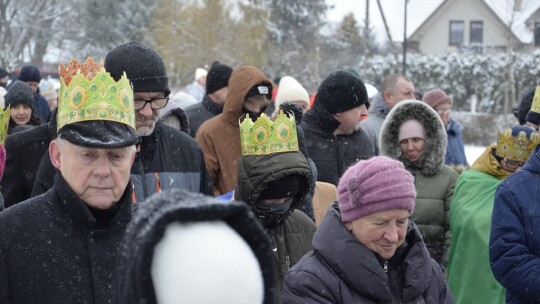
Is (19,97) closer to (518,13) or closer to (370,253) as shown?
(370,253)

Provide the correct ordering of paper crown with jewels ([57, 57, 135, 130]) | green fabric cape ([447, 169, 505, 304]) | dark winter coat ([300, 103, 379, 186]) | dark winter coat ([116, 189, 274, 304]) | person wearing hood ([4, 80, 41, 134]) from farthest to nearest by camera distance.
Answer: person wearing hood ([4, 80, 41, 134]) → dark winter coat ([300, 103, 379, 186]) → green fabric cape ([447, 169, 505, 304]) → paper crown with jewels ([57, 57, 135, 130]) → dark winter coat ([116, 189, 274, 304])

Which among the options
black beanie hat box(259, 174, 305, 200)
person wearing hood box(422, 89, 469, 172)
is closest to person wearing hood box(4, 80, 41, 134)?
person wearing hood box(422, 89, 469, 172)

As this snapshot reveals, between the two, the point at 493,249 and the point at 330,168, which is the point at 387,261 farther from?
the point at 330,168

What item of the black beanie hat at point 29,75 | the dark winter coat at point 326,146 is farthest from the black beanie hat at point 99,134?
the black beanie hat at point 29,75

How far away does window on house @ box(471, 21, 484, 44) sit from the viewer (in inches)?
1882

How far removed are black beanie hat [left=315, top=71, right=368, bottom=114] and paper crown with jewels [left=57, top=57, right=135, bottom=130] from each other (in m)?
3.94

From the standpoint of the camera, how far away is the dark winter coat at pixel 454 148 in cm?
976

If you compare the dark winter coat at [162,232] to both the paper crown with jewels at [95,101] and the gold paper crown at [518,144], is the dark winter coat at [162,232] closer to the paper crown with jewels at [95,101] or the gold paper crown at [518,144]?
the paper crown with jewels at [95,101]

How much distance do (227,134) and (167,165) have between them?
7.34 feet

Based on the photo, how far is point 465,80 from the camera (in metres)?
36.0

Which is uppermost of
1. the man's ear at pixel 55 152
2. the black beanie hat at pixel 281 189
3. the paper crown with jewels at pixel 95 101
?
the paper crown with jewels at pixel 95 101

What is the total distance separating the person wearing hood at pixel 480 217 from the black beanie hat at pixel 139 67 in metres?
2.44

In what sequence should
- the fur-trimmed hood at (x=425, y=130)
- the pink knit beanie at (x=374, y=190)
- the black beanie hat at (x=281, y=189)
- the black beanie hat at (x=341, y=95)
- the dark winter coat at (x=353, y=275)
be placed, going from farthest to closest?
the black beanie hat at (x=341, y=95), the fur-trimmed hood at (x=425, y=130), the black beanie hat at (x=281, y=189), the pink knit beanie at (x=374, y=190), the dark winter coat at (x=353, y=275)

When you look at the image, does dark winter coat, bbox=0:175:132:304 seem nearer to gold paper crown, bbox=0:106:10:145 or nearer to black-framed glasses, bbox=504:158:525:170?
gold paper crown, bbox=0:106:10:145
